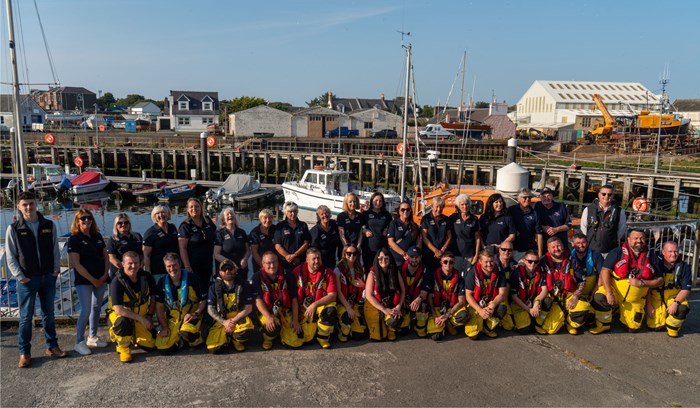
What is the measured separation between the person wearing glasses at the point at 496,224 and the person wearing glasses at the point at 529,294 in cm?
64

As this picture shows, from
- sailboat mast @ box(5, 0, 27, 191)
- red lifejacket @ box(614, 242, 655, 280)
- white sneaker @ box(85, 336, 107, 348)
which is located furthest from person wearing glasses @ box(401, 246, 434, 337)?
sailboat mast @ box(5, 0, 27, 191)

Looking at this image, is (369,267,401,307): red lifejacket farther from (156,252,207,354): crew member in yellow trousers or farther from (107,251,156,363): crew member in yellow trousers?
(107,251,156,363): crew member in yellow trousers

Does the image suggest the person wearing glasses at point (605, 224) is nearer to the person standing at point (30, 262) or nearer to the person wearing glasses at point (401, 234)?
the person wearing glasses at point (401, 234)

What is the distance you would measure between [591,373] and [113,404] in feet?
14.3

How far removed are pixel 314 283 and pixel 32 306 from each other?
2738 millimetres

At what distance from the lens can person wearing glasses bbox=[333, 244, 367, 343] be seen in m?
5.77

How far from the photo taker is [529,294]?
605cm

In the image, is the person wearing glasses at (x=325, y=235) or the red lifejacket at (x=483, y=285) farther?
the person wearing glasses at (x=325, y=235)

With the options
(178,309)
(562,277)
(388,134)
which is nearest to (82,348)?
(178,309)

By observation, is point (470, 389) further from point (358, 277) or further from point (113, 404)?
point (113, 404)

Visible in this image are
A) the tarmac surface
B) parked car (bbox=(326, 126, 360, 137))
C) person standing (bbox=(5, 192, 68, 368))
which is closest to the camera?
the tarmac surface

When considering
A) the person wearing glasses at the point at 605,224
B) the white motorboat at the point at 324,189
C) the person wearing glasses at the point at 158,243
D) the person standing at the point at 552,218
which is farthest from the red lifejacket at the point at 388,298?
the white motorboat at the point at 324,189

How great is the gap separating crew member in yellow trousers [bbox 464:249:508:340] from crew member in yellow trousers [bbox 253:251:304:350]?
6.12 ft

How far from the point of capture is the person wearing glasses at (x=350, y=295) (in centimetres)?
577
